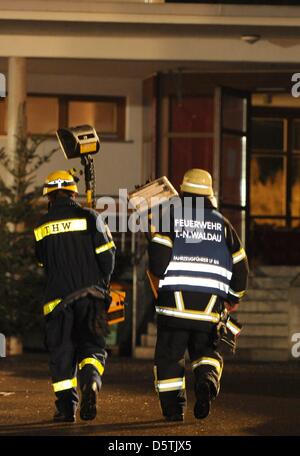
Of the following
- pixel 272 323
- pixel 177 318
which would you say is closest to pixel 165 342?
pixel 177 318

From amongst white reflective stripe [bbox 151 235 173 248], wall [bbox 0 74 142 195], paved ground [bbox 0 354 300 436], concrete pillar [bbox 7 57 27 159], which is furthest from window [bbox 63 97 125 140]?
white reflective stripe [bbox 151 235 173 248]

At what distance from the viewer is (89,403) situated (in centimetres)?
1072

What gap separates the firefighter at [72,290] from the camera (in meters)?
11.0

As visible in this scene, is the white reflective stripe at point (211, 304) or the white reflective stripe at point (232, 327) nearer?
the white reflective stripe at point (211, 304)

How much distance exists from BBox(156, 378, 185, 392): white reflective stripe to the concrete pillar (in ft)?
25.4

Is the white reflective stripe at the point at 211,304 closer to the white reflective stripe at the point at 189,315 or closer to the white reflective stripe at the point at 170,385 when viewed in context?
the white reflective stripe at the point at 189,315

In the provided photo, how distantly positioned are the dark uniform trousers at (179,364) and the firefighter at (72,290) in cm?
46

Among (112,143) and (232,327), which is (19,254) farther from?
(232,327)

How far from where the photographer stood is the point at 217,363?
11.1m

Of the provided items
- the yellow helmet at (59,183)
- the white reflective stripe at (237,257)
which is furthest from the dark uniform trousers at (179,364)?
the yellow helmet at (59,183)

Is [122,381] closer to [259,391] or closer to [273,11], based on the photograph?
[259,391]

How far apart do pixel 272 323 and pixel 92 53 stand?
13.6ft

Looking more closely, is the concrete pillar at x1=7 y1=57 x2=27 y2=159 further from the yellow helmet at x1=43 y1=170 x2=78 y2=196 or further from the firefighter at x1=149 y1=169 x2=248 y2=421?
the firefighter at x1=149 y1=169 x2=248 y2=421

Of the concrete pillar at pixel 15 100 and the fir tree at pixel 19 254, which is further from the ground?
the concrete pillar at pixel 15 100
